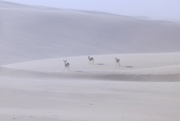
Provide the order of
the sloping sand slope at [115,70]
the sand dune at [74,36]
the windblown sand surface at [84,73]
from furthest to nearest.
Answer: the sand dune at [74,36]
the sloping sand slope at [115,70]
the windblown sand surface at [84,73]

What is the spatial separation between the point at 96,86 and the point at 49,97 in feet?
9.62

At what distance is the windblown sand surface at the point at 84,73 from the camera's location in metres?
8.71

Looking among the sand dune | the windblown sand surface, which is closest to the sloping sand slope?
the windblown sand surface

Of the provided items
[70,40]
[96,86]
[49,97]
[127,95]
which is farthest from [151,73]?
[70,40]

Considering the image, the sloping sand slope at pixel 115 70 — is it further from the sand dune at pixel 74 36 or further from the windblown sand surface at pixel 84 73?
the sand dune at pixel 74 36

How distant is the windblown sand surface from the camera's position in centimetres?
871

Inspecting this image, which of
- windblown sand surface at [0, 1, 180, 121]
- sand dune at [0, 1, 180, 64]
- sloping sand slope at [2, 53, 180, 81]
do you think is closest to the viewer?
windblown sand surface at [0, 1, 180, 121]

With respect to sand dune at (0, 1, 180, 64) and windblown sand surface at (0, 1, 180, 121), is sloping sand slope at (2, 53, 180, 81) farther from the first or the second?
sand dune at (0, 1, 180, 64)

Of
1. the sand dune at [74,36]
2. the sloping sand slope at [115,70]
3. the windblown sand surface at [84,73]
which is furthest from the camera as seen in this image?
the sand dune at [74,36]

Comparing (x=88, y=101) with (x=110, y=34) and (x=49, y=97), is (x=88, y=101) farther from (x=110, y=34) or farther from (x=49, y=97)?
→ (x=110, y=34)

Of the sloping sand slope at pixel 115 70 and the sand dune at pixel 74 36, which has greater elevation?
the sand dune at pixel 74 36

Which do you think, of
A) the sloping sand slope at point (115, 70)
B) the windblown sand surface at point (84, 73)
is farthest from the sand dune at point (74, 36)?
the sloping sand slope at point (115, 70)

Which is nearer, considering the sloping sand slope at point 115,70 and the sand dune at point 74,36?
the sloping sand slope at point 115,70

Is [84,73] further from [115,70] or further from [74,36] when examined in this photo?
[74,36]
